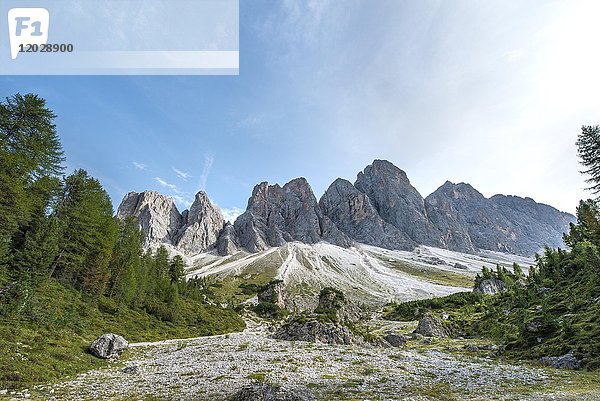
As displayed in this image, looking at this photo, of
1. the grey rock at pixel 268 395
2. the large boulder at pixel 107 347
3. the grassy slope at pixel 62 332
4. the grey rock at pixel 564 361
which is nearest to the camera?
the grey rock at pixel 268 395

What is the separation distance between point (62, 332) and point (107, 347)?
17.5 feet

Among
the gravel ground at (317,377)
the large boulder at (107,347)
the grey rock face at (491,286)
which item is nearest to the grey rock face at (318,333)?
the gravel ground at (317,377)

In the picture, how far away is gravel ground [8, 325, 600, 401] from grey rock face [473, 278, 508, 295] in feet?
278

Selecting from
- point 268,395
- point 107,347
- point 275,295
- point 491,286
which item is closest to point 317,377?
point 268,395

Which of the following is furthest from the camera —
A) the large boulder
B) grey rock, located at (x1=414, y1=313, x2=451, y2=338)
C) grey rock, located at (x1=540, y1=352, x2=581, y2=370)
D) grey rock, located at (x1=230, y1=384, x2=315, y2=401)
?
grey rock, located at (x1=414, y1=313, x2=451, y2=338)

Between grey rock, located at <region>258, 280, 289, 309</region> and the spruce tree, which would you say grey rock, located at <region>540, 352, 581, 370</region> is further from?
grey rock, located at <region>258, 280, 289, 309</region>

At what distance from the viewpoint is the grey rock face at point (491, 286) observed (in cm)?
10650

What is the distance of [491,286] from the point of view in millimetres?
108125

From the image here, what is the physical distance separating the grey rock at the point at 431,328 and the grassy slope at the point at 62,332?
39.6m

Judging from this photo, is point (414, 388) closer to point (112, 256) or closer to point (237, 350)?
point (237, 350)

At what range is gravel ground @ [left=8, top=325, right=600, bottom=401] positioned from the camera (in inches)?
716

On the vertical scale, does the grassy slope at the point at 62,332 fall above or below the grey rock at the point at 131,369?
above

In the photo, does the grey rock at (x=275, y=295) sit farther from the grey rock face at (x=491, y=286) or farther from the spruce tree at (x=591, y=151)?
the spruce tree at (x=591, y=151)

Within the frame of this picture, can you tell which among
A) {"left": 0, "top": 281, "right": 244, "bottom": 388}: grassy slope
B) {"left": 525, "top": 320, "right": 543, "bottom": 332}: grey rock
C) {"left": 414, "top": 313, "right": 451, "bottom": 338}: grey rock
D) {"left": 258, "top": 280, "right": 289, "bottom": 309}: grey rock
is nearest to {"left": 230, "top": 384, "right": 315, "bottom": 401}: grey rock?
{"left": 0, "top": 281, "right": 244, "bottom": 388}: grassy slope
